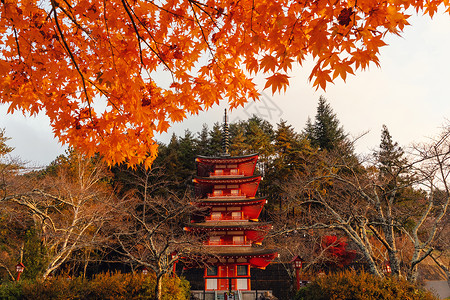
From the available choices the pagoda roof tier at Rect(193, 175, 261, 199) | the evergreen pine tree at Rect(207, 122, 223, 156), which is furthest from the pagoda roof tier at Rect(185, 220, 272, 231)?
the evergreen pine tree at Rect(207, 122, 223, 156)

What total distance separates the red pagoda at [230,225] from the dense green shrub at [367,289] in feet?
23.4

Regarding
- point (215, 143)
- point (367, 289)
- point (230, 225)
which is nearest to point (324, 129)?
point (215, 143)

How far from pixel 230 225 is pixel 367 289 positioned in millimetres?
10430

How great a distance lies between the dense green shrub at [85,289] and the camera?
30.4 ft

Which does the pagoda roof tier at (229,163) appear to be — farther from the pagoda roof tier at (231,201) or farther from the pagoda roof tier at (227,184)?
the pagoda roof tier at (231,201)

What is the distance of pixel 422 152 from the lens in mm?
8430

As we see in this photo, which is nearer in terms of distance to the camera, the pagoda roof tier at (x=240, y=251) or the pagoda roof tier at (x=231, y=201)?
the pagoda roof tier at (x=240, y=251)

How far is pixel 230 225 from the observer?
17.1m

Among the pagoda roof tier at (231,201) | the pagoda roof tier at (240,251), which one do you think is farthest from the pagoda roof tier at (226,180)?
the pagoda roof tier at (240,251)

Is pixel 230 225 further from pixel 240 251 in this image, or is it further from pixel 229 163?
pixel 229 163

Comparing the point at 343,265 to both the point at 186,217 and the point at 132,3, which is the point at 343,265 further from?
the point at 132,3

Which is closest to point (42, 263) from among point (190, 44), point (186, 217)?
point (186, 217)

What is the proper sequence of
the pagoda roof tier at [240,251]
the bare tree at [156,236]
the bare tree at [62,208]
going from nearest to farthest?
the bare tree at [156,236]
the bare tree at [62,208]
the pagoda roof tier at [240,251]

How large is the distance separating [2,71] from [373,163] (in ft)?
33.4
